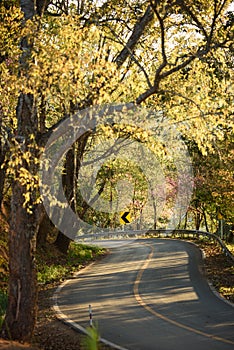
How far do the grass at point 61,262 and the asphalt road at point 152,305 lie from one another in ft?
3.18

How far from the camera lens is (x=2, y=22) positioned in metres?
15.9

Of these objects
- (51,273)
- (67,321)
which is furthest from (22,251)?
(51,273)

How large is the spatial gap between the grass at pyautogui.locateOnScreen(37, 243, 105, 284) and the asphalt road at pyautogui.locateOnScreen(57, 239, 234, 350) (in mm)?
968

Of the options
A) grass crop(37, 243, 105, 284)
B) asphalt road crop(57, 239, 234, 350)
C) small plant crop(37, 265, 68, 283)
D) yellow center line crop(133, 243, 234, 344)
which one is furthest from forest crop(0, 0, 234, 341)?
grass crop(37, 243, 105, 284)

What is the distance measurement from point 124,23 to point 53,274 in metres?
12.7

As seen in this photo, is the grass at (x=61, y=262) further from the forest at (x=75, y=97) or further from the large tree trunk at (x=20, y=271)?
the large tree trunk at (x=20, y=271)

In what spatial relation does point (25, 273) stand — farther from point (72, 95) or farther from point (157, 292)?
point (157, 292)

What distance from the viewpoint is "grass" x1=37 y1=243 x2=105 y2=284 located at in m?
24.4

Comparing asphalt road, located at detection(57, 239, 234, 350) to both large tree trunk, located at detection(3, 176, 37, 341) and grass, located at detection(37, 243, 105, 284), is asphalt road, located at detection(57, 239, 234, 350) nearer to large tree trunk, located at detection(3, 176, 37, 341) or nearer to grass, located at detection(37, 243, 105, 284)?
grass, located at detection(37, 243, 105, 284)

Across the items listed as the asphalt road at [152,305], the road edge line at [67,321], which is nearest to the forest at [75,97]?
the road edge line at [67,321]

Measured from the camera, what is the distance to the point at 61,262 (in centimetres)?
2841

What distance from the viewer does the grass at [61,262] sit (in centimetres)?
2444

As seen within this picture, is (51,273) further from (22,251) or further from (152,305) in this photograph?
(22,251)

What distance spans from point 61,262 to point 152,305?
36.5 ft
